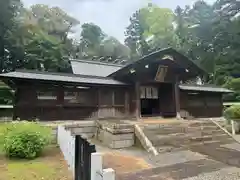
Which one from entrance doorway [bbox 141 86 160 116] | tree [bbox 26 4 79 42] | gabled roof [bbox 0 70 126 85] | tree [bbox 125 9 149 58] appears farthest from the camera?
tree [bbox 125 9 149 58]

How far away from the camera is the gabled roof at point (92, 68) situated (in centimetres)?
1530

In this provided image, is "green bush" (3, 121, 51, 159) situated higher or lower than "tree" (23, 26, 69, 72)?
lower

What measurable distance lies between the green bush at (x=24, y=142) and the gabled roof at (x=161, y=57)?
6.92m

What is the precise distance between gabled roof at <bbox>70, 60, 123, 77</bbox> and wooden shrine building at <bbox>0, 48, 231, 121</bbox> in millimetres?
78

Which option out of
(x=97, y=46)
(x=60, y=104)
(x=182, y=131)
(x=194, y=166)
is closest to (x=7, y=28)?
(x=97, y=46)

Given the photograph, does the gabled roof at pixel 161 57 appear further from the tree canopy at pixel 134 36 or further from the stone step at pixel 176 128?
the tree canopy at pixel 134 36

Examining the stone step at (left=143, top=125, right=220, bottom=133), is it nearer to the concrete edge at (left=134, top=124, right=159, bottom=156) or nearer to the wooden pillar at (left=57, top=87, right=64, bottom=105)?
the concrete edge at (left=134, top=124, right=159, bottom=156)

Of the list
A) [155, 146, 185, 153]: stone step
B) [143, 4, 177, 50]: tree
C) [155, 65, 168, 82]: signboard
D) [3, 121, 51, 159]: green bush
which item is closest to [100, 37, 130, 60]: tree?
[143, 4, 177, 50]: tree

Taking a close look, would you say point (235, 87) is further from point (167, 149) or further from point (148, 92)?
point (167, 149)

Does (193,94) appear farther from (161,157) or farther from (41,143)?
(41,143)

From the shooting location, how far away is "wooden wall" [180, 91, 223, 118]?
14.7 metres

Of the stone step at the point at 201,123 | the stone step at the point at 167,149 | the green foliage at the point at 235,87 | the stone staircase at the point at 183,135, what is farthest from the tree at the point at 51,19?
the stone step at the point at 167,149

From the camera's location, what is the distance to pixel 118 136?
27.4 ft

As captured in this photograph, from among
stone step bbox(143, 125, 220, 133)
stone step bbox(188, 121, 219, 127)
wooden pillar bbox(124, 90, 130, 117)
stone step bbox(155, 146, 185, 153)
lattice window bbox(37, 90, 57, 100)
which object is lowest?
stone step bbox(155, 146, 185, 153)
